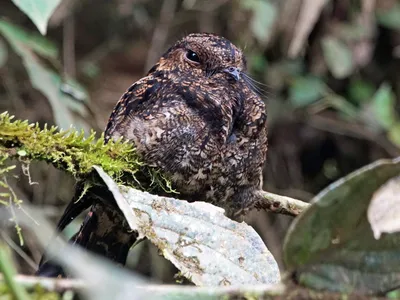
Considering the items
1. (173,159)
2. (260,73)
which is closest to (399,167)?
(173,159)

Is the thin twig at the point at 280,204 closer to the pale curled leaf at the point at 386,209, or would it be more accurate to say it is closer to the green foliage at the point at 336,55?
the pale curled leaf at the point at 386,209

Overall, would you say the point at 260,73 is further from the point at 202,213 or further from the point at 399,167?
the point at 399,167

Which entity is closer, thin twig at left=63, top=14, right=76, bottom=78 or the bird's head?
the bird's head

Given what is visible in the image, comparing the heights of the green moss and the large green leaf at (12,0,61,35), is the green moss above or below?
Answer: below

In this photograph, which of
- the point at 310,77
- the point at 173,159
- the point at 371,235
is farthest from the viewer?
the point at 310,77

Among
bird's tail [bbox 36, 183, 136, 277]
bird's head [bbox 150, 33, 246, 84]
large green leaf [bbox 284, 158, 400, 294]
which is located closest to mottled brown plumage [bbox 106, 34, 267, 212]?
bird's head [bbox 150, 33, 246, 84]

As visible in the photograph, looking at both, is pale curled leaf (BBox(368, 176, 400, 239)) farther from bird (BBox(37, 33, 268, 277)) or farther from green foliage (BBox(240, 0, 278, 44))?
green foliage (BBox(240, 0, 278, 44))
